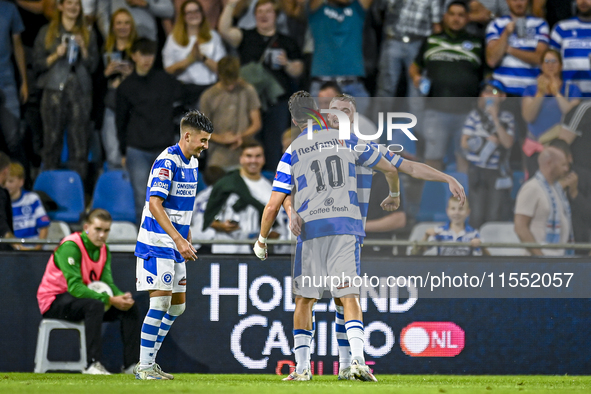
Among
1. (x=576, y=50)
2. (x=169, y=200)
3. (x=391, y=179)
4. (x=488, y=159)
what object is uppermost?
(x=576, y=50)

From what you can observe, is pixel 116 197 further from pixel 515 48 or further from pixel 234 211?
pixel 515 48

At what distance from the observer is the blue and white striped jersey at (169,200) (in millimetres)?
6020

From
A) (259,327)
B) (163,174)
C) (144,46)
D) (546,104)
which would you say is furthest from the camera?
(144,46)

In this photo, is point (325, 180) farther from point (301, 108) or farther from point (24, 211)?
point (24, 211)

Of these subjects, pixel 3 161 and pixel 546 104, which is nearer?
pixel 546 104

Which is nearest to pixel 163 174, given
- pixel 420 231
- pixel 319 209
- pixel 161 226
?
pixel 161 226

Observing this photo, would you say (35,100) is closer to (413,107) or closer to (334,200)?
(413,107)

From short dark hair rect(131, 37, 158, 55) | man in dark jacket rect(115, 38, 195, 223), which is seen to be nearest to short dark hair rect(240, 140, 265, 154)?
man in dark jacket rect(115, 38, 195, 223)

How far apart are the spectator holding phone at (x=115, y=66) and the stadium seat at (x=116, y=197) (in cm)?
36

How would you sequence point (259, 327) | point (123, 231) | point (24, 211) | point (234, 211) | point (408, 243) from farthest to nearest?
point (123, 231) < point (24, 211) < point (234, 211) < point (259, 327) < point (408, 243)

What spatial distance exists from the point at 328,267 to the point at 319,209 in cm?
43

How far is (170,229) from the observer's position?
585 cm

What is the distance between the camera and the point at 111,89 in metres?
9.93

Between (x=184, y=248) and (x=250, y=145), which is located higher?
(x=250, y=145)
